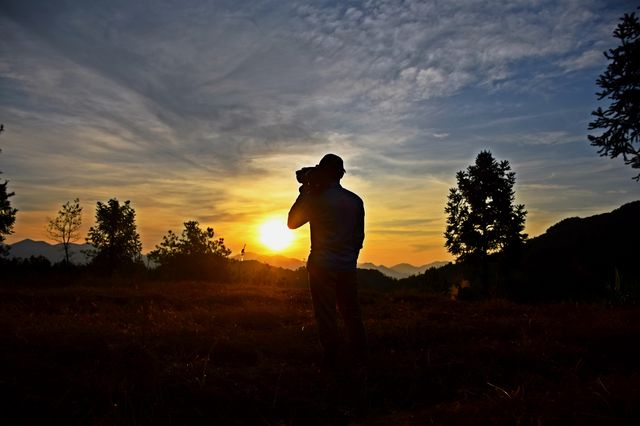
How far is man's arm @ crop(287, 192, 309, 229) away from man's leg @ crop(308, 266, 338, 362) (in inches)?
24.5

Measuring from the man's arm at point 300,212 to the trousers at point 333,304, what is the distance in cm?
61

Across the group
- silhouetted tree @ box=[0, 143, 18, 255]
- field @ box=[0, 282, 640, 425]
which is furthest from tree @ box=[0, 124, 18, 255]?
field @ box=[0, 282, 640, 425]

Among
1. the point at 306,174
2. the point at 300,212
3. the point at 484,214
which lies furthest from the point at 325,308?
the point at 484,214

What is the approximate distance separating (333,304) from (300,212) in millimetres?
1289

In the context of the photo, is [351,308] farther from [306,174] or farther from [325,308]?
[306,174]

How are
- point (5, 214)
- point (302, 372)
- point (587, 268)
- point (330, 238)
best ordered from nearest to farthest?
point (302, 372), point (330, 238), point (587, 268), point (5, 214)

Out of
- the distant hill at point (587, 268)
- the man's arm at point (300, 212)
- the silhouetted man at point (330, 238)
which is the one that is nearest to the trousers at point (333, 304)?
the silhouetted man at point (330, 238)

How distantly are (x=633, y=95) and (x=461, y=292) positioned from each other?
1197cm

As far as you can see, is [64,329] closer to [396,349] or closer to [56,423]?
[56,423]

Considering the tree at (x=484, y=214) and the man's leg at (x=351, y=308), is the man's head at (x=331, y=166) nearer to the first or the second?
the man's leg at (x=351, y=308)

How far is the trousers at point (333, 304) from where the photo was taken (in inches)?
230

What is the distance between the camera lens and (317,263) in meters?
5.96

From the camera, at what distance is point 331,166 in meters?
6.07

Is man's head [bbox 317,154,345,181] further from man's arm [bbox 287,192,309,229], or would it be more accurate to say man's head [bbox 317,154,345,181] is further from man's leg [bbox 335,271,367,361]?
man's leg [bbox 335,271,367,361]
